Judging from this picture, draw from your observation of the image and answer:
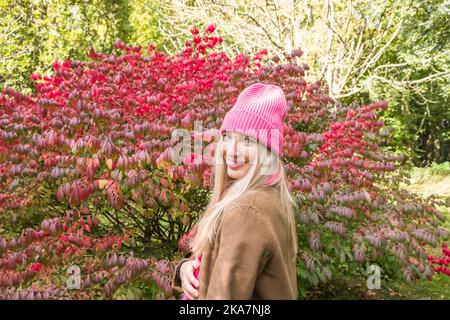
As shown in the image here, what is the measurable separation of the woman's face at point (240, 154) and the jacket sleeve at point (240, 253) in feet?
0.73

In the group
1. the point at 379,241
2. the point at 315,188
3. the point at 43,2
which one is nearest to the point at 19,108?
the point at 315,188

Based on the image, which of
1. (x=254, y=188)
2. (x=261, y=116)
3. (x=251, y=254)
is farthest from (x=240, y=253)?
(x=261, y=116)

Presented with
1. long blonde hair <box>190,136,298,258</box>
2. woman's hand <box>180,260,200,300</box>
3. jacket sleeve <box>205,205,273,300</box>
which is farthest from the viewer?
woman's hand <box>180,260,200,300</box>

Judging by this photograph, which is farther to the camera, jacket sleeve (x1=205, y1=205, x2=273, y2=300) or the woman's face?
the woman's face

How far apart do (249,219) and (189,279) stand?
0.43 meters

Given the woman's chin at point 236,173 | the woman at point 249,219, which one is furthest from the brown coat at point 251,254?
the woman's chin at point 236,173

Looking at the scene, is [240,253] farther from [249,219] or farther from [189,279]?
[189,279]

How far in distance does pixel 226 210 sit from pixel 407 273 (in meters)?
2.89

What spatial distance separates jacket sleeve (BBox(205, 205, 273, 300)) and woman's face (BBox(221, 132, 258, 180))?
221 mm

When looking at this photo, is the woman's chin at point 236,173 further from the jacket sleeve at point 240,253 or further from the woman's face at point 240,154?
the jacket sleeve at point 240,253

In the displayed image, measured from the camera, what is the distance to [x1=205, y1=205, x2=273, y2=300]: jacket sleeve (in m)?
1.31

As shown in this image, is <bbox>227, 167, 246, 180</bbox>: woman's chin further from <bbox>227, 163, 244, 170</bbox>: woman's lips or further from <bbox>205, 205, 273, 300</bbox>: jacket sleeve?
<bbox>205, 205, 273, 300</bbox>: jacket sleeve

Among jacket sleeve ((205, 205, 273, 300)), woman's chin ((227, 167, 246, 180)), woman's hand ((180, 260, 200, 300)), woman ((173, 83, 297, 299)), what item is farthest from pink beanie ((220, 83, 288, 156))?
woman's hand ((180, 260, 200, 300))
